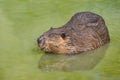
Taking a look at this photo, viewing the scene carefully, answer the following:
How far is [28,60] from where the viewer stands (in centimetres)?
760

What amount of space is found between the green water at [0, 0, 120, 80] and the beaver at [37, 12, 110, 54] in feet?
0.60

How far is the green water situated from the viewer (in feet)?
22.9

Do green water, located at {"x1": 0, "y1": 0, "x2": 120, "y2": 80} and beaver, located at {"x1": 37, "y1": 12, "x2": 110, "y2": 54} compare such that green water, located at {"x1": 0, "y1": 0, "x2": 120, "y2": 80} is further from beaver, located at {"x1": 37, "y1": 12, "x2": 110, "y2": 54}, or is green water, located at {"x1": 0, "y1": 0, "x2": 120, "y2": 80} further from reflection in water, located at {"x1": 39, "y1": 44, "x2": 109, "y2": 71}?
beaver, located at {"x1": 37, "y1": 12, "x2": 110, "y2": 54}

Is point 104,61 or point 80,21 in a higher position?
point 80,21

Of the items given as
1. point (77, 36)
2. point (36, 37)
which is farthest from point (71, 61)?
point (36, 37)

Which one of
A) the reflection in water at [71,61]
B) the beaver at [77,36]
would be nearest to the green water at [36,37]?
the reflection in water at [71,61]

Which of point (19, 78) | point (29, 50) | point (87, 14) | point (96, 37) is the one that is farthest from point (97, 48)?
point (19, 78)

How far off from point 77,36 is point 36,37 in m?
1.20

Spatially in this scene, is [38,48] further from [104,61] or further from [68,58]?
[104,61]

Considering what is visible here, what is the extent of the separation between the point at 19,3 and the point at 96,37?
4386mm

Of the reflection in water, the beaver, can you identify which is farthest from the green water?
the beaver

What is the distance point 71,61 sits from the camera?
7598 mm

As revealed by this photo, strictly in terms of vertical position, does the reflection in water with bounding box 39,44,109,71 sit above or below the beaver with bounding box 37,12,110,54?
below

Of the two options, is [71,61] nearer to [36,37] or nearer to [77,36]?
[77,36]
